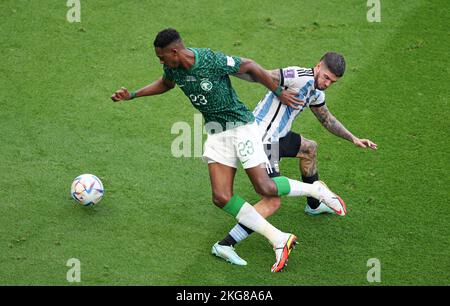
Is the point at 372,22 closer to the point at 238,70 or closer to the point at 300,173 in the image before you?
the point at 300,173

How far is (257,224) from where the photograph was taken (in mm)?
7102

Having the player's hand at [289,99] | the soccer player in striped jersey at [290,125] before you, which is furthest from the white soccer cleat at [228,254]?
the player's hand at [289,99]

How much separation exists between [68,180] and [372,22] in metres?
4.82

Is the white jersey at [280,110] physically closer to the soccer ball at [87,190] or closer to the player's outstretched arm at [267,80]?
the player's outstretched arm at [267,80]

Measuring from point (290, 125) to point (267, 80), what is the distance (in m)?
0.68

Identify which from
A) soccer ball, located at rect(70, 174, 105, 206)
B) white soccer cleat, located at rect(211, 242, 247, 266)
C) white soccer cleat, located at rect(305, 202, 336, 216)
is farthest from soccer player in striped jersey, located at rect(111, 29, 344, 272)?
soccer ball, located at rect(70, 174, 105, 206)

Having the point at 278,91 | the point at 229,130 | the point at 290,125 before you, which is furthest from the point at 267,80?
the point at 290,125

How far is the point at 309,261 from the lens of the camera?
23.9 ft

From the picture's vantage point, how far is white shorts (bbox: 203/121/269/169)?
23.5ft

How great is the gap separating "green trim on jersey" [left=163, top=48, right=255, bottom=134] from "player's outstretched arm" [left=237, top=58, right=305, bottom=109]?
86mm

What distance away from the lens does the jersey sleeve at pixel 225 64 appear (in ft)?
22.9

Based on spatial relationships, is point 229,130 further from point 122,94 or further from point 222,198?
point 122,94

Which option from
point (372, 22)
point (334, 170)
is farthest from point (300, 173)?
point (372, 22)
